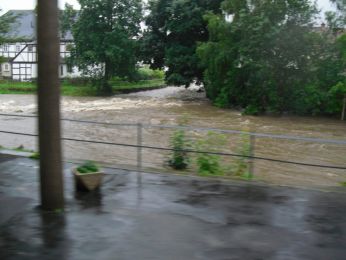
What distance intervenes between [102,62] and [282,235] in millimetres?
44344

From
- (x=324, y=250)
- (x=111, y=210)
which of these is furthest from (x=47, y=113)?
(x=324, y=250)

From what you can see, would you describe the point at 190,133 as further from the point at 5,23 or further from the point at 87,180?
the point at 87,180

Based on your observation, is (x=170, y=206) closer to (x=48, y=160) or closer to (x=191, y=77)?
(x=48, y=160)

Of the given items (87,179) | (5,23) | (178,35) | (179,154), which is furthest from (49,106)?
(178,35)

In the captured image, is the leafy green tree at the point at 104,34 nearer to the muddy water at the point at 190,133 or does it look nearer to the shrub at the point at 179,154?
the muddy water at the point at 190,133

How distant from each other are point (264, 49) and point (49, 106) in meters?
25.8

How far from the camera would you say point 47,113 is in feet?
19.4

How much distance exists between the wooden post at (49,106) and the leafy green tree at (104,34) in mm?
41516

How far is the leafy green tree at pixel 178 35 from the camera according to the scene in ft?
131

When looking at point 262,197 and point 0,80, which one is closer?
point 262,197

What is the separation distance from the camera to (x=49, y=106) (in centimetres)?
589

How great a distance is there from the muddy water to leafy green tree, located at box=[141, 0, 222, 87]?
297 centimetres

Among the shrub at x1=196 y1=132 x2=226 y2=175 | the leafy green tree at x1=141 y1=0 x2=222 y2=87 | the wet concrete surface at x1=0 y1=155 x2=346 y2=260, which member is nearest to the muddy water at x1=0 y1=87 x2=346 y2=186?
the shrub at x1=196 y1=132 x2=226 y2=175

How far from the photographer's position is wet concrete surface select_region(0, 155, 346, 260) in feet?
16.3
